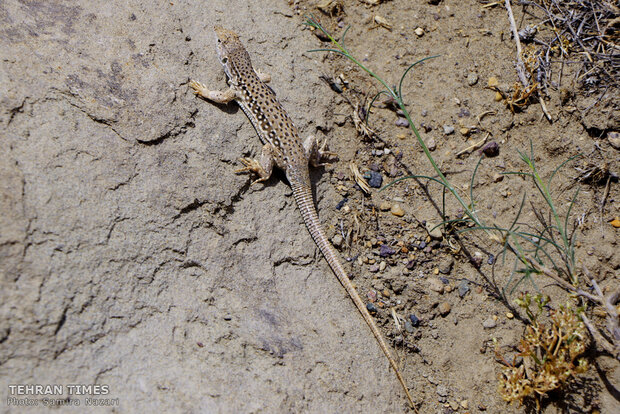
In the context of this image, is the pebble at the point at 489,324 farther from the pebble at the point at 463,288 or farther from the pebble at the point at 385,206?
the pebble at the point at 385,206

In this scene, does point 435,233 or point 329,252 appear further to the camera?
point 435,233

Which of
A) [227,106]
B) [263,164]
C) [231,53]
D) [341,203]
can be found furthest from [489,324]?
[231,53]

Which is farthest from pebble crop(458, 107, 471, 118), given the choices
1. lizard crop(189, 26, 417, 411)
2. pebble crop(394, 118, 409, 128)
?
lizard crop(189, 26, 417, 411)

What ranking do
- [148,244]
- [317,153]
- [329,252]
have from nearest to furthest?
1. [148,244]
2. [329,252]
3. [317,153]

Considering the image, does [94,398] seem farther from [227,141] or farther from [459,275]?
[459,275]

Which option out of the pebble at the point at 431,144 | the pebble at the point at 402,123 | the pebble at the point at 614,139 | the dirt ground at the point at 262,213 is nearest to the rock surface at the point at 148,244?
the dirt ground at the point at 262,213

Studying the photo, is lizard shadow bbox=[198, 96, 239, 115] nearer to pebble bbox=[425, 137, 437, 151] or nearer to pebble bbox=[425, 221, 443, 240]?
pebble bbox=[425, 137, 437, 151]

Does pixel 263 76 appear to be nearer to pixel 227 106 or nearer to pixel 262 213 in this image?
pixel 227 106
